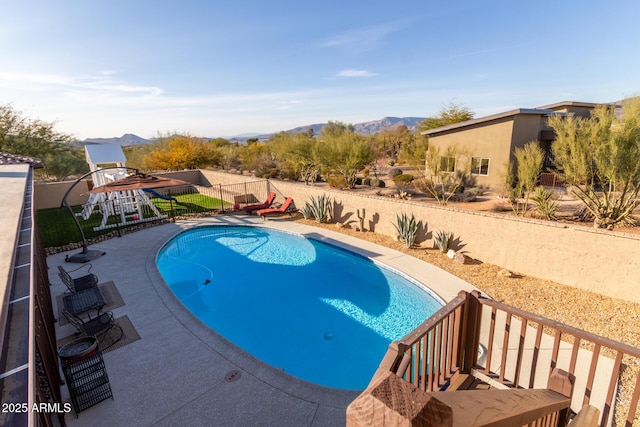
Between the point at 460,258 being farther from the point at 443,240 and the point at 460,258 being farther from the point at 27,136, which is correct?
the point at 27,136

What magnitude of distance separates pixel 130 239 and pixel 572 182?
740 inches

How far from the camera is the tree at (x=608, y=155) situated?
33.1ft

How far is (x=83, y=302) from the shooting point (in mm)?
6949

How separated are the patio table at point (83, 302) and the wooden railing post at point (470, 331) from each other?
296 inches

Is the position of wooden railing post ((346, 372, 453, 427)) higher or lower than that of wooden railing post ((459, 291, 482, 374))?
higher

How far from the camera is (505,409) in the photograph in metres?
1.46

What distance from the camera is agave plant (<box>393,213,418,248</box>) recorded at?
1165cm

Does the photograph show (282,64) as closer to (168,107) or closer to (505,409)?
(168,107)

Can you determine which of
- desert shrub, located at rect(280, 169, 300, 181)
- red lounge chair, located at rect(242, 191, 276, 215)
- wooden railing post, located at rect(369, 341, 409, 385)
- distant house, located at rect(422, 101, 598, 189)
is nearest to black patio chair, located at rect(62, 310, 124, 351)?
wooden railing post, located at rect(369, 341, 409, 385)

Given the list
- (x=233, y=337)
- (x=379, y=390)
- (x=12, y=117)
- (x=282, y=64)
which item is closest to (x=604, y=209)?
(x=233, y=337)

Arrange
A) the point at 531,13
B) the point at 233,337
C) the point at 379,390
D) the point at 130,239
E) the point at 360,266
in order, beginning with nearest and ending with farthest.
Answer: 1. the point at 379,390
2. the point at 233,337
3. the point at 360,266
4. the point at 130,239
5. the point at 531,13

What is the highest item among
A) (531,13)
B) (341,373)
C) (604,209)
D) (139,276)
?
(531,13)

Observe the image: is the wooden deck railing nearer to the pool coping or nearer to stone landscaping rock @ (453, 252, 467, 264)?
the pool coping

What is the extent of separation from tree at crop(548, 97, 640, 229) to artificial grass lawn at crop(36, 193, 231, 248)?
17231mm
